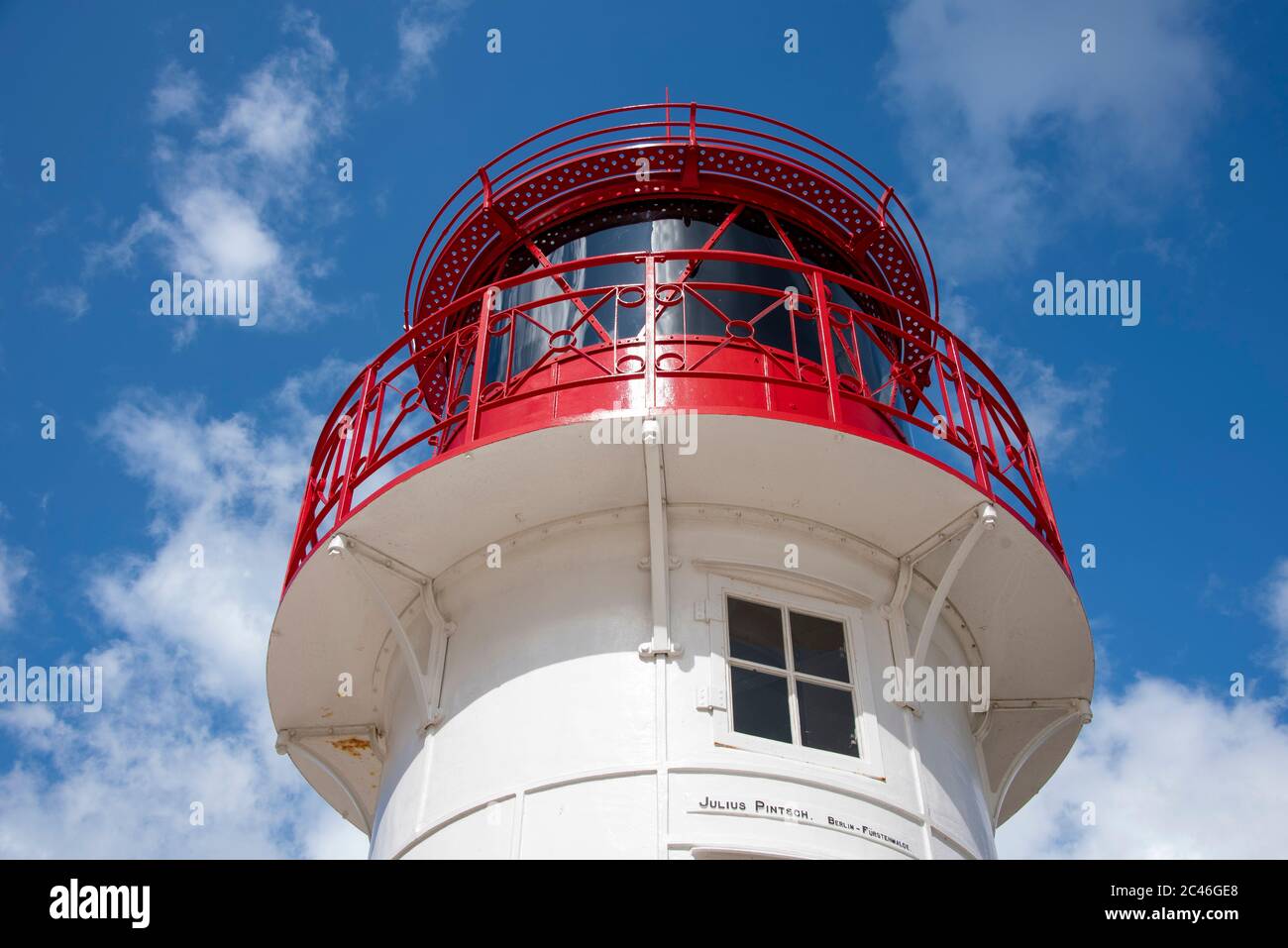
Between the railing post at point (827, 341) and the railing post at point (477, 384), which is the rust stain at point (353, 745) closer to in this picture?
the railing post at point (477, 384)

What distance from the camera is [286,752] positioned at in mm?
10461

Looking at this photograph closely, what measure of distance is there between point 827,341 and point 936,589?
205 centimetres

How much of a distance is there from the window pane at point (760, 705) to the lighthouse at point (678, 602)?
0.02 metres

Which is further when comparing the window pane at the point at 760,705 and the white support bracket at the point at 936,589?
the white support bracket at the point at 936,589

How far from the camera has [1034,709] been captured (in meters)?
10.4

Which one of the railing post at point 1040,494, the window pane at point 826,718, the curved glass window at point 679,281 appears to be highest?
the curved glass window at point 679,281

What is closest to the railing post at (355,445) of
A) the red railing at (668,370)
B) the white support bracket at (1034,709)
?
the red railing at (668,370)

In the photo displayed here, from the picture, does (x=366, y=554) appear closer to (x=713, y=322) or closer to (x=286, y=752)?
(x=286, y=752)

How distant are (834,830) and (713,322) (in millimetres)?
4166

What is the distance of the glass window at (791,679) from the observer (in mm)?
8406
